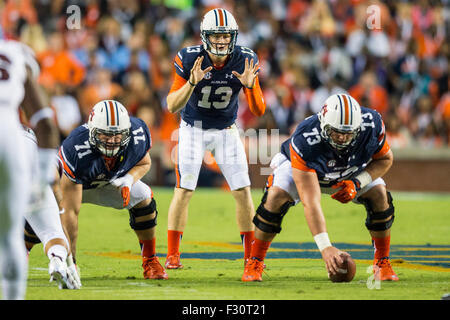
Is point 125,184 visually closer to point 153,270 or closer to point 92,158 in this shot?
point 92,158

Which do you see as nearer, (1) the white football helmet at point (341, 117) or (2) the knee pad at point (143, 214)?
(1) the white football helmet at point (341, 117)

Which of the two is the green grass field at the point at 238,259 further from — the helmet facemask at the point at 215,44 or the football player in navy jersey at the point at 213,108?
the helmet facemask at the point at 215,44

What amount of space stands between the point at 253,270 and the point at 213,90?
176 cm

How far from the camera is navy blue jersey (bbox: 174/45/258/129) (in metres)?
7.25

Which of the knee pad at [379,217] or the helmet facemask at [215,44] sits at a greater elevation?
the helmet facemask at [215,44]

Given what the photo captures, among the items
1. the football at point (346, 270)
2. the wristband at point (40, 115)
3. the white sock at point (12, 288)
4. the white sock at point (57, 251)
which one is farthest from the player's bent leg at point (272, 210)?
the white sock at point (12, 288)

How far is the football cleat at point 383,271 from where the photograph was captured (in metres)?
6.31

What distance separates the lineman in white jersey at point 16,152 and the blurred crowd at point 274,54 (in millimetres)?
8951

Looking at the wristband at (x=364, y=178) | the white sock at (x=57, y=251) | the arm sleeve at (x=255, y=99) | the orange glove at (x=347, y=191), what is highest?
the arm sleeve at (x=255, y=99)

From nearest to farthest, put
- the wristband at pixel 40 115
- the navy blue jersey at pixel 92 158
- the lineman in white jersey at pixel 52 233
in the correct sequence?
the wristband at pixel 40 115, the lineman in white jersey at pixel 52 233, the navy blue jersey at pixel 92 158

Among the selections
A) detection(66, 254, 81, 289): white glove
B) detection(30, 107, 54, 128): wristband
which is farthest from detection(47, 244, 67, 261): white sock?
detection(30, 107, 54, 128): wristband

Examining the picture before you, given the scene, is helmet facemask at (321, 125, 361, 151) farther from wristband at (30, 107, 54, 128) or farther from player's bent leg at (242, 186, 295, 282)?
wristband at (30, 107, 54, 128)

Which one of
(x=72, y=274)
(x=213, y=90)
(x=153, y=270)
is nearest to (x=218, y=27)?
(x=213, y=90)

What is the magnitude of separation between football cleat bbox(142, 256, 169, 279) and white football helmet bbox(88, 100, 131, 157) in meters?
0.92
